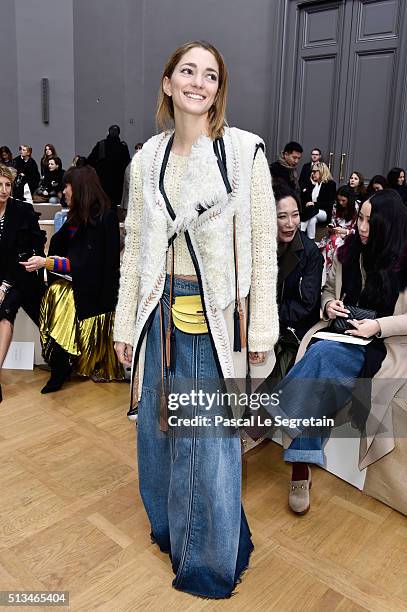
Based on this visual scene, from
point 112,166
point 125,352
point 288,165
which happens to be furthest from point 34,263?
point 112,166

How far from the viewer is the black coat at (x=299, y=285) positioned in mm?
2611

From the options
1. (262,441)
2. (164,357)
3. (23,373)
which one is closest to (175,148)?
(164,357)

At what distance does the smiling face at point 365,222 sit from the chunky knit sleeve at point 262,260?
85cm

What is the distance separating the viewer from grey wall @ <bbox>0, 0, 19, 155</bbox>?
34.7 feet

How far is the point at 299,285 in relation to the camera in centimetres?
262

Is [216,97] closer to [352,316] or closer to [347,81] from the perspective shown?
[352,316]

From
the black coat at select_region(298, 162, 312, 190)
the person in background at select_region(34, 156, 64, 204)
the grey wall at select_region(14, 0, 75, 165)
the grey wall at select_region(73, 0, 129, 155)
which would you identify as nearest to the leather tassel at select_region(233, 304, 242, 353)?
the black coat at select_region(298, 162, 312, 190)

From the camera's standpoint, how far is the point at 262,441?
9.22ft

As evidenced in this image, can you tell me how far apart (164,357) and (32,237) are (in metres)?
2.04

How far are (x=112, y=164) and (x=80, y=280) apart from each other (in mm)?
4946

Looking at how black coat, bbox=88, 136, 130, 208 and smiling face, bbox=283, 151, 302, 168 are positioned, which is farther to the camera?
black coat, bbox=88, 136, 130, 208

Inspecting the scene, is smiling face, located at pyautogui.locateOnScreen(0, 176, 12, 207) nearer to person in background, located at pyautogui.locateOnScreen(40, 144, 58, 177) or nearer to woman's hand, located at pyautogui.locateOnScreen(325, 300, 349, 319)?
woman's hand, located at pyautogui.locateOnScreen(325, 300, 349, 319)

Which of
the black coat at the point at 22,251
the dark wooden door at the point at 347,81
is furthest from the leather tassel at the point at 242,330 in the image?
the dark wooden door at the point at 347,81

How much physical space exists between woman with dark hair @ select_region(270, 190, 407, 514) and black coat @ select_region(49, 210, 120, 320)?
4.76ft
